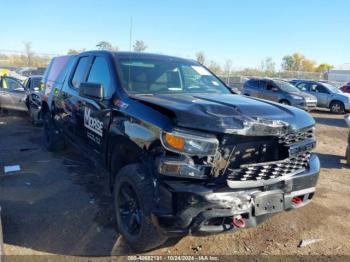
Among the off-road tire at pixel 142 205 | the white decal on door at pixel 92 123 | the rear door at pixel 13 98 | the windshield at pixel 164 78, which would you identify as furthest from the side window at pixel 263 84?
the off-road tire at pixel 142 205

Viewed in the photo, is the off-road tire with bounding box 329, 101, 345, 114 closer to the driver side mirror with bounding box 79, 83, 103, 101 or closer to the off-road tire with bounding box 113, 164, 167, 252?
the driver side mirror with bounding box 79, 83, 103, 101

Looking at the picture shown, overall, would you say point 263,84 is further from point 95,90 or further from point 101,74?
point 95,90

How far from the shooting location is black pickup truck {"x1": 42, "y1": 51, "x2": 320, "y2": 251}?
271 centimetres

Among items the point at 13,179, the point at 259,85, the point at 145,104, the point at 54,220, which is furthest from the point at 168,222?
the point at 259,85

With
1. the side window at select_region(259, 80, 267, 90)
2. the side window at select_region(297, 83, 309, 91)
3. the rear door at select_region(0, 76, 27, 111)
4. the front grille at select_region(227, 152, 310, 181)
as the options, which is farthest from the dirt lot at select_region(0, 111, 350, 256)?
the side window at select_region(297, 83, 309, 91)

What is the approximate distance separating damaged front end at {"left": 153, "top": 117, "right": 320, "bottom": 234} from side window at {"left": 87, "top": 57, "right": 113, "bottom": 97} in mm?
1413

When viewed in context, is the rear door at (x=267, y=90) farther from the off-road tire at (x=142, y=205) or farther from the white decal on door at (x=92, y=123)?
the off-road tire at (x=142, y=205)

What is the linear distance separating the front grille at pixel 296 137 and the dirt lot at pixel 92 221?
1.16m

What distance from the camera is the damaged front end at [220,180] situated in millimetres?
2676

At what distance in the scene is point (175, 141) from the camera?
2.73 meters

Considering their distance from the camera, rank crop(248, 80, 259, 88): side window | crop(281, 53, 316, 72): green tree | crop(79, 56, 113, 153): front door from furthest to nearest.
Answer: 1. crop(281, 53, 316, 72): green tree
2. crop(248, 80, 259, 88): side window
3. crop(79, 56, 113, 153): front door

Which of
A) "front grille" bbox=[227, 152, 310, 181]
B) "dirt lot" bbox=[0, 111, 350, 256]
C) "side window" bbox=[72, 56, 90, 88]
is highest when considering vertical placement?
"side window" bbox=[72, 56, 90, 88]

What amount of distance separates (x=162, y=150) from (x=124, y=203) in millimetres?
979

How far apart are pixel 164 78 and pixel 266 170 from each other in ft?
6.16
